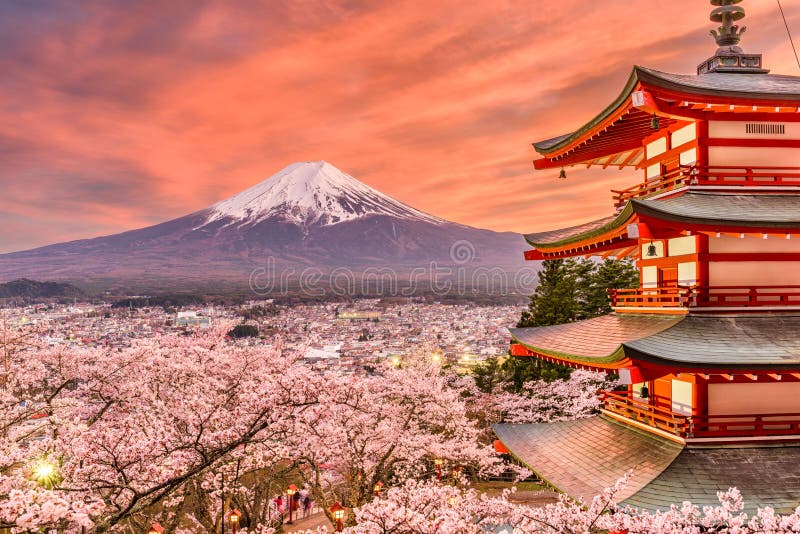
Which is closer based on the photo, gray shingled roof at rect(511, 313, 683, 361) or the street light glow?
gray shingled roof at rect(511, 313, 683, 361)

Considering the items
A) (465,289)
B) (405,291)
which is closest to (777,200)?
(405,291)

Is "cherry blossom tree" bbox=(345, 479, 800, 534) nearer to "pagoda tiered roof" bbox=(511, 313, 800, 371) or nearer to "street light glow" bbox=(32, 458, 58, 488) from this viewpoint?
"pagoda tiered roof" bbox=(511, 313, 800, 371)

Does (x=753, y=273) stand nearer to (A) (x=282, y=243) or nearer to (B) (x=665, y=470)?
(B) (x=665, y=470)

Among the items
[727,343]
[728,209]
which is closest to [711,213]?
[728,209]

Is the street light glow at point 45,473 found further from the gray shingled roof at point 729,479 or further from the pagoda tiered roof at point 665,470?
the gray shingled roof at point 729,479

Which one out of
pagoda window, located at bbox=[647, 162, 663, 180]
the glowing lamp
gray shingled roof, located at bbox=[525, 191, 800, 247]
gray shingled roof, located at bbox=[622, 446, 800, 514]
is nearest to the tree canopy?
the glowing lamp

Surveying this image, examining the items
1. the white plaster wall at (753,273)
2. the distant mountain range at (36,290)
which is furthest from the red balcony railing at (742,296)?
the distant mountain range at (36,290)
